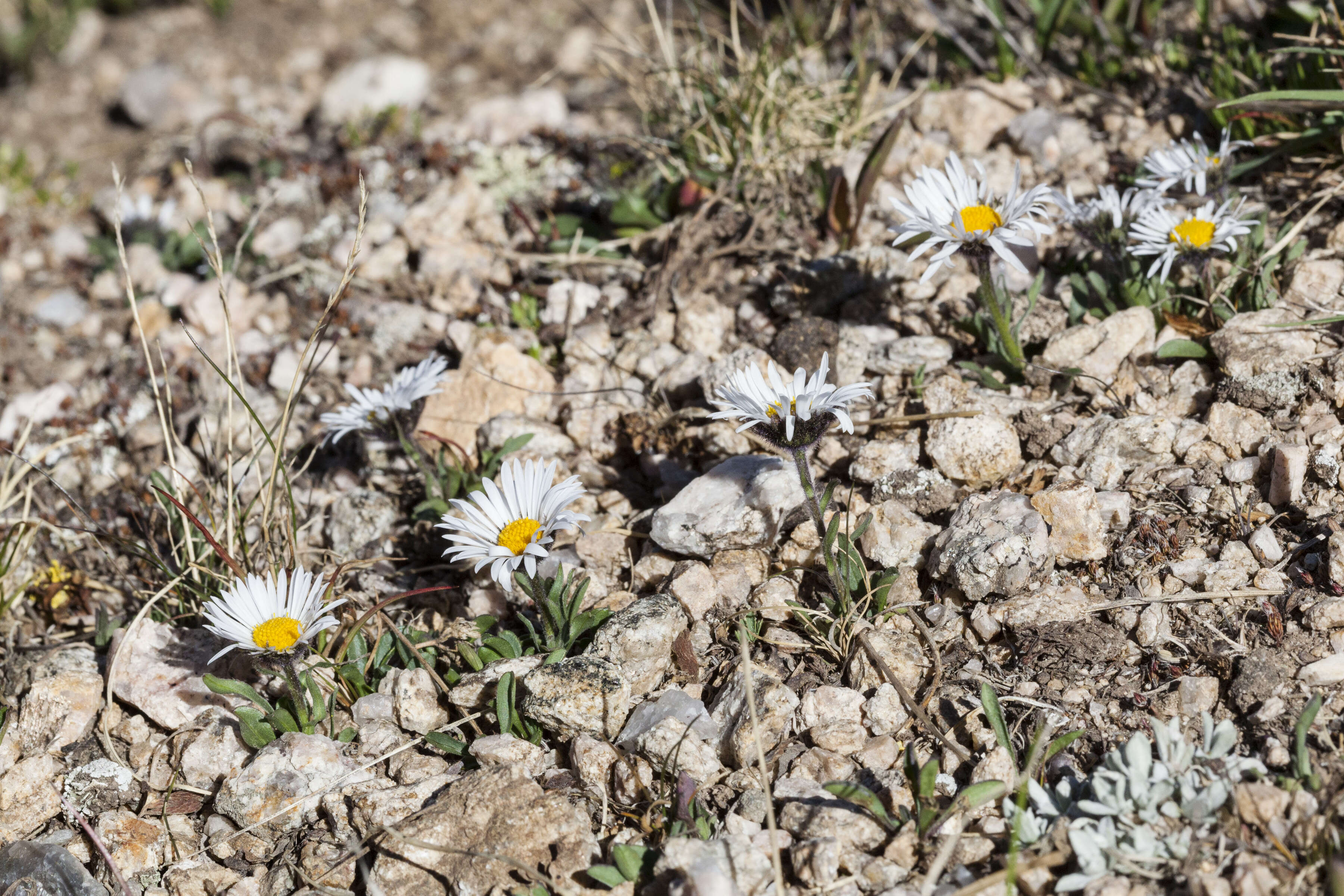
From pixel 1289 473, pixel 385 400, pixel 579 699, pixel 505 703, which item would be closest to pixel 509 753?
pixel 505 703

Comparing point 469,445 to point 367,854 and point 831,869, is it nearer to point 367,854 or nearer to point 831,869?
point 367,854

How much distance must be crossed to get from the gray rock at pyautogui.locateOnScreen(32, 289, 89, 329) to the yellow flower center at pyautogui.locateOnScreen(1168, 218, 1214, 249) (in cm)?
489

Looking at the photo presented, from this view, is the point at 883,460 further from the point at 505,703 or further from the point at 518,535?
the point at 505,703

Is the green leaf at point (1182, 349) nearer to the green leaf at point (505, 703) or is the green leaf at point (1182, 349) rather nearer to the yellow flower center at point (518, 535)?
the yellow flower center at point (518, 535)

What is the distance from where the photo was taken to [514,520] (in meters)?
3.07

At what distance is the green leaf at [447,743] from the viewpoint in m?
2.77

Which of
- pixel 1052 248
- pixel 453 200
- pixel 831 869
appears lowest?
pixel 831 869

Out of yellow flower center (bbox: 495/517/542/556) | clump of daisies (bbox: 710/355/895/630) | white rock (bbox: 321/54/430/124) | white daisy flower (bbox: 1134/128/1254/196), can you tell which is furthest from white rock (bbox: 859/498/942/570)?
white rock (bbox: 321/54/430/124)

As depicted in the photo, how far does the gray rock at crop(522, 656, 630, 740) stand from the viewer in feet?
8.87

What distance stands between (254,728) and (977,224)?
8.75 feet

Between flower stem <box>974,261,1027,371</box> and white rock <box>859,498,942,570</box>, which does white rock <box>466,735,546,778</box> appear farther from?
flower stem <box>974,261,1027,371</box>

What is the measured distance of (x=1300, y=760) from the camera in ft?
7.37

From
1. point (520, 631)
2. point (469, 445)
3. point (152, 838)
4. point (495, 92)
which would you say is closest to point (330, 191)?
point (495, 92)

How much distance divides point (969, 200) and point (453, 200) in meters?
2.55
